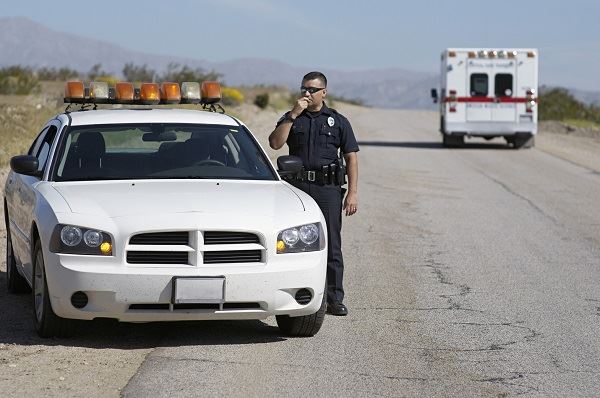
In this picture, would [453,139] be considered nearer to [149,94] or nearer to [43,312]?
[149,94]

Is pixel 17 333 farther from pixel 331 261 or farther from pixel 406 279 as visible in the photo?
pixel 406 279

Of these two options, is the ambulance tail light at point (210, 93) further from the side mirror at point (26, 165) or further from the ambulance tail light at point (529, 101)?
the ambulance tail light at point (529, 101)

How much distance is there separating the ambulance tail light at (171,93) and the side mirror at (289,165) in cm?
171

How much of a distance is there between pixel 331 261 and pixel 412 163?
60.5ft

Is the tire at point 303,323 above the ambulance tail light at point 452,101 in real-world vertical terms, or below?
below

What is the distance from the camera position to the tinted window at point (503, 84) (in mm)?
33562

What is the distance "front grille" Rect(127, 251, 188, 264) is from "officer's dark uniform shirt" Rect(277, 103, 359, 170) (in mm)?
1920

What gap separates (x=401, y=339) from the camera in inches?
334

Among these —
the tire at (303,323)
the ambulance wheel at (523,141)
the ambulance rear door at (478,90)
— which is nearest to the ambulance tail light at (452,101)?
the ambulance rear door at (478,90)

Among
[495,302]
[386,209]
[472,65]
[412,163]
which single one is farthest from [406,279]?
[472,65]

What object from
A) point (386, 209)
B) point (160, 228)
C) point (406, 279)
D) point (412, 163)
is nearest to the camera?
point (160, 228)

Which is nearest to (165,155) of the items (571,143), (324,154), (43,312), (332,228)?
(324,154)

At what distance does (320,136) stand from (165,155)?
44.8 inches

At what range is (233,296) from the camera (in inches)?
313
